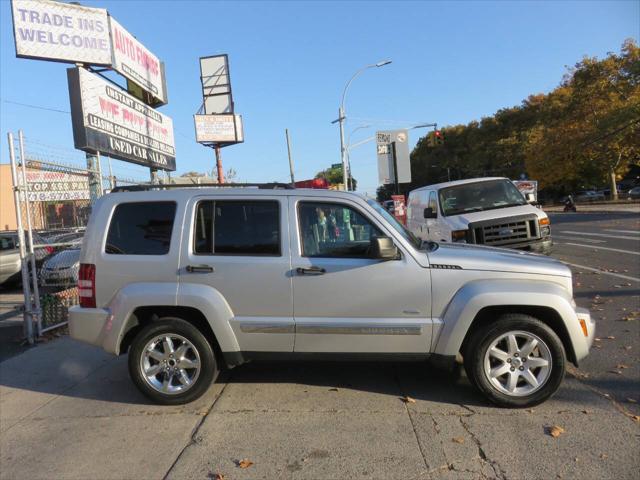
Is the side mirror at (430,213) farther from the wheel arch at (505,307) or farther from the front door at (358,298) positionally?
the front door at (358,298)

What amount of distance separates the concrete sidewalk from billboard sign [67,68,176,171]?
6230 millimetres

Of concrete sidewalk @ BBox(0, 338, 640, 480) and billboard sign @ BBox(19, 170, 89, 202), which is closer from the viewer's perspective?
concrete sidewalk @ BBox(0, 338, 640, 480)

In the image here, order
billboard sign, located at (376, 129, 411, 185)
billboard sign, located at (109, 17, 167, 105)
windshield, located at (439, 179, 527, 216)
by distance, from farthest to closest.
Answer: billboard sign, located at (376, 129, 411, 185) < billboard sign, located at (109, 17, 167, 105) < windshield, located at (439, 179, 527, 216)

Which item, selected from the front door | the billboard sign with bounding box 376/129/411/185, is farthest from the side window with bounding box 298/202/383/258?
the billboard sign with bounding box 376/129/411/185

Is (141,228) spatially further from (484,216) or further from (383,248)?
(484,216)

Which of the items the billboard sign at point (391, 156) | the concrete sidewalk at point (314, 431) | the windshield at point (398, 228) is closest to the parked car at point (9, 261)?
the concrete sidewalk at point (314, 431)

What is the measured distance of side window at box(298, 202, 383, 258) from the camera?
4.29 metres

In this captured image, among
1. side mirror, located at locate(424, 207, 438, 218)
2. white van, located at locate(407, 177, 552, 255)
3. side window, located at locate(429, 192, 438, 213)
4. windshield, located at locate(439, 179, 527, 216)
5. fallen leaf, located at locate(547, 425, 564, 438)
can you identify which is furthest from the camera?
side window, located at locate(429, 192, 438, 213)

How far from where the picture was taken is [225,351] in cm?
436

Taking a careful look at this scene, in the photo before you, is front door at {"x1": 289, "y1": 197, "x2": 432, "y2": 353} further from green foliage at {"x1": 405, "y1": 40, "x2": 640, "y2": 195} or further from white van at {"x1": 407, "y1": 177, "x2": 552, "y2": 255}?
green foliage at {"x1": 405, "y1": 40, "x2": 640, "y2": 195}

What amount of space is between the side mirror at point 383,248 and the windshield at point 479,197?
637cm

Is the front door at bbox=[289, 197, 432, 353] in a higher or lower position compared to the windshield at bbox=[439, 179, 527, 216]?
lower

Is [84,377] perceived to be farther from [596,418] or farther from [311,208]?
[596,418]

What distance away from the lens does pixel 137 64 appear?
1367cm
